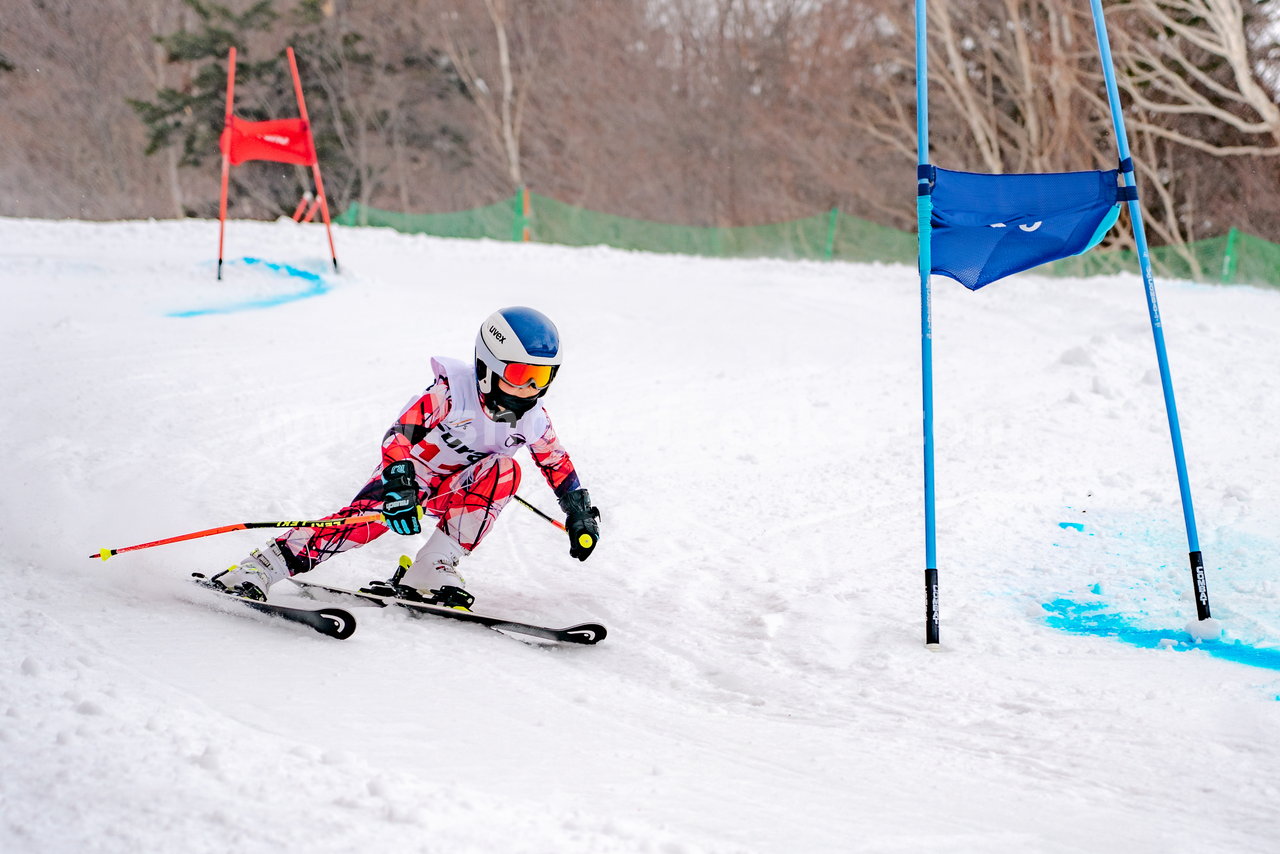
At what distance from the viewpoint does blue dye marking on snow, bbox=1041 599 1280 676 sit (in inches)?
165

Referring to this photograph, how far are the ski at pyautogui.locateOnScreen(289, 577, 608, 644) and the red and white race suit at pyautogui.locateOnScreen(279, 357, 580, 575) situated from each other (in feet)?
0.79

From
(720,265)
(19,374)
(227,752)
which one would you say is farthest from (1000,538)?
(720,265)

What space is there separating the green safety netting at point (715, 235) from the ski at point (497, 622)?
15996 mm

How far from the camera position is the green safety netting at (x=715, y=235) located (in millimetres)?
19031

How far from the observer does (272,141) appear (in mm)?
12727

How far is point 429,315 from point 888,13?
15228mm

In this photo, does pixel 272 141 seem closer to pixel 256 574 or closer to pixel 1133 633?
pixel 256 574

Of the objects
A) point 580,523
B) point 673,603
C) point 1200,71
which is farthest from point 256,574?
point 1200,71

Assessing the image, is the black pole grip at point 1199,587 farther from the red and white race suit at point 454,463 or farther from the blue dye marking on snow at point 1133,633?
the red and white race suit at point 454,463

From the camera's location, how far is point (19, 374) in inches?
324

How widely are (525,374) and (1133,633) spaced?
2.78m

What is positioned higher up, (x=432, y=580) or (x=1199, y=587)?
(x=1199, y=587)

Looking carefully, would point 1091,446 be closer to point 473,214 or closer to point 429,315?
point 429,315

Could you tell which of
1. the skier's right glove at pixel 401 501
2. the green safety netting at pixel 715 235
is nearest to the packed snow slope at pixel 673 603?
the skier's right glove at pixel 401 501
